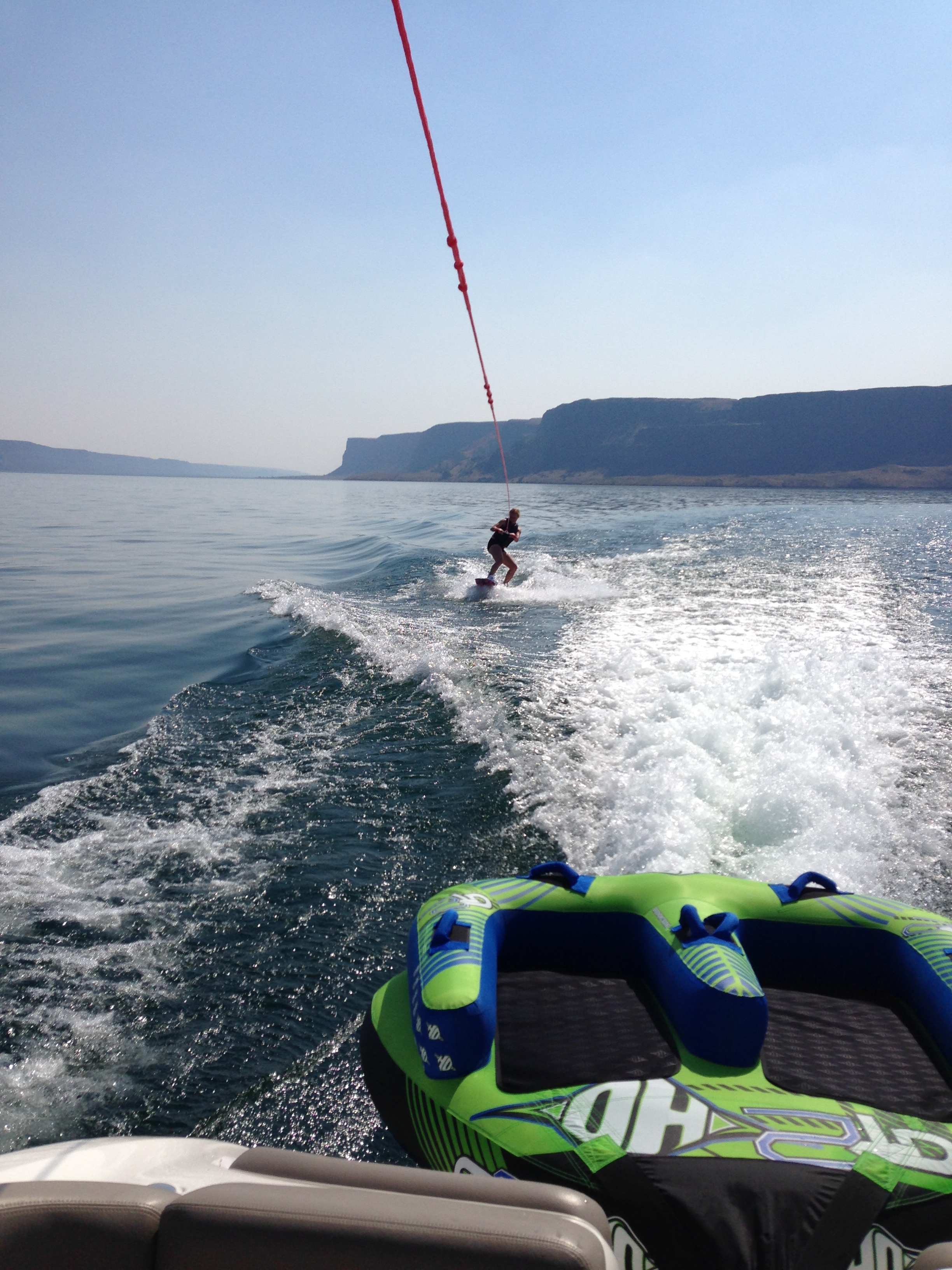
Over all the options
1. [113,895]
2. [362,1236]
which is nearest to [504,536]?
[113,895]

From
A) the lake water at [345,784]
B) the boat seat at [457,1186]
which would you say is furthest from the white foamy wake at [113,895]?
the boat seat at [457,1186]

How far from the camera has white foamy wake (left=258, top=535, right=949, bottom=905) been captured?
505 cm

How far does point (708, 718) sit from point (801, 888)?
3722mm

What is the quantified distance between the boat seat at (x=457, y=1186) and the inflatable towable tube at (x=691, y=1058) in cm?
74

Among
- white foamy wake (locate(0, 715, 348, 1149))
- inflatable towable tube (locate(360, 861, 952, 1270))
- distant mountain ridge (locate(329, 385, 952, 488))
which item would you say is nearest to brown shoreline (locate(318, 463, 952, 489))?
distant mountain ridge (locate(329, 385, 952, 488))

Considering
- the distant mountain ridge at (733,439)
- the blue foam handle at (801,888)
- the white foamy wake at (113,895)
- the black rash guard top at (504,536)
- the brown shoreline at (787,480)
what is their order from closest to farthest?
the white foamy wake at (113,895)
the blue foam handle at (801,888)
the black rash guard top at (504,536)
the brown shoreline at (787,480)
the distant mountain ridge at (733,439)

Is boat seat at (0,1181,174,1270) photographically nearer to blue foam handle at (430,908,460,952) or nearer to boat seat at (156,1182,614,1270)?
boat seat at (156,1182,614,1270)

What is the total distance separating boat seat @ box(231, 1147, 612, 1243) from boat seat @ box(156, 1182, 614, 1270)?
10cm

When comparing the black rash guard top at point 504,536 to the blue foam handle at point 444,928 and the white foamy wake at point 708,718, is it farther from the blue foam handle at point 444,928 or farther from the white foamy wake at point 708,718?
the blue foam handle at point 444,928

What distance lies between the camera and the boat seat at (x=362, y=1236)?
1269mm

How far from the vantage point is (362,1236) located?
1.31 metres

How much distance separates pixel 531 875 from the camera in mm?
3533

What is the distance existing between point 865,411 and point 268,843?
105 meters

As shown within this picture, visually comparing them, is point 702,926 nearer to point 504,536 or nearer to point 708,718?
point 708,718
